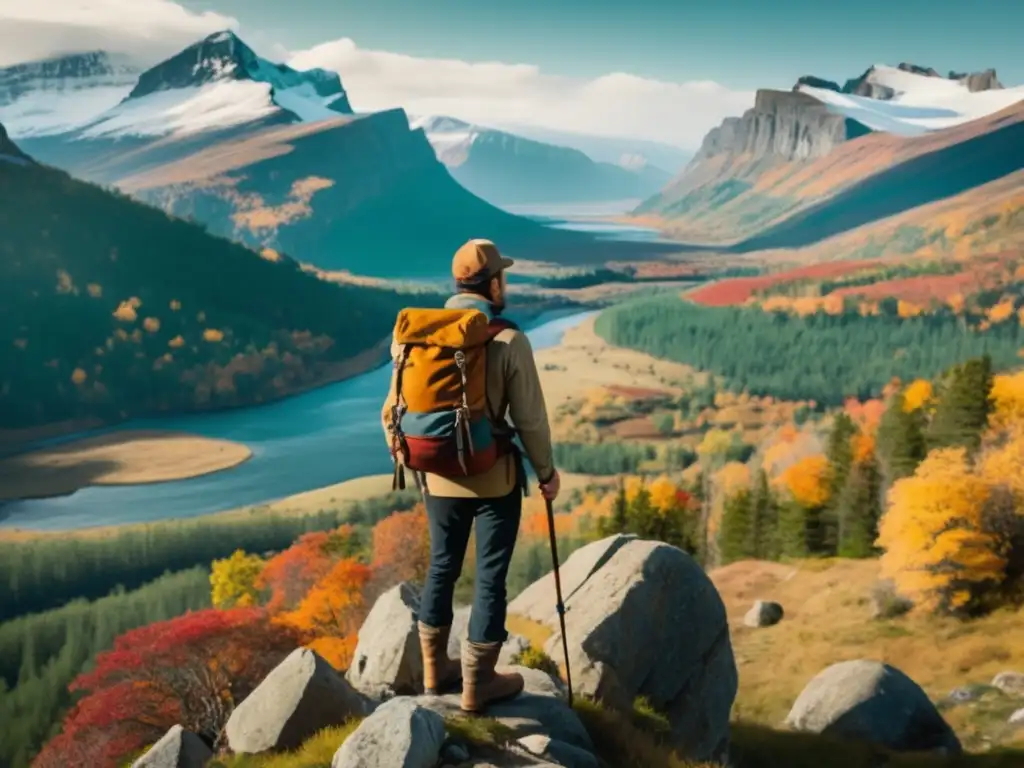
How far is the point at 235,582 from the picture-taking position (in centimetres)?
6344

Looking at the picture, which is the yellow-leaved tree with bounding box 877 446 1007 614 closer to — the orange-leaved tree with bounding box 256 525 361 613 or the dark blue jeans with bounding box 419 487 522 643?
the orange-leaved tree with bounding box 256 525 361 613

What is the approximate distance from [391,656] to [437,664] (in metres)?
3.44

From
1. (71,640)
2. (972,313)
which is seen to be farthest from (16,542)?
(972,313)

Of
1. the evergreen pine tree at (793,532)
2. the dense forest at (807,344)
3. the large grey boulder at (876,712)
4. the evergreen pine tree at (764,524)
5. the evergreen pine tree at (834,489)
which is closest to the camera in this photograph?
the large grey boulder at (876,712)

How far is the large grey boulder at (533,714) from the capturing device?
8406 millimetres

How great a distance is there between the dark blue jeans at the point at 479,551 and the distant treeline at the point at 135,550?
74.9 meters

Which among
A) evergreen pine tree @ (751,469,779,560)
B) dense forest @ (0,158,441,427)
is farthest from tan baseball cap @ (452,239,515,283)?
dense forest @ (0,158,441,427)

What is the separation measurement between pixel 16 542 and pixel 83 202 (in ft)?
307

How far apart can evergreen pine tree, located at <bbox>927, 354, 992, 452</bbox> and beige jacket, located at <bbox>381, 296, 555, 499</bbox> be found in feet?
177

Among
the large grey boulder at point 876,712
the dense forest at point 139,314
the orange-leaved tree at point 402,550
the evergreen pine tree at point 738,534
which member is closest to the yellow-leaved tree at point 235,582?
the orange-leaved tree at point 402,550

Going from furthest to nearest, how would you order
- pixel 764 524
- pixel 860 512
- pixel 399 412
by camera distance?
pixel 764 524 < pixel 860 512 < pixel 399 412

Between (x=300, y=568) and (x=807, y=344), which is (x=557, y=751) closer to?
(x=300, y=568)

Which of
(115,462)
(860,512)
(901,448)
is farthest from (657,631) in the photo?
(115,462)

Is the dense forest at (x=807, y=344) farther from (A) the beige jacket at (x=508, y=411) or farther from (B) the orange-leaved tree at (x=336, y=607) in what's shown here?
(A) the beige jacket at (x=508, y=411)
